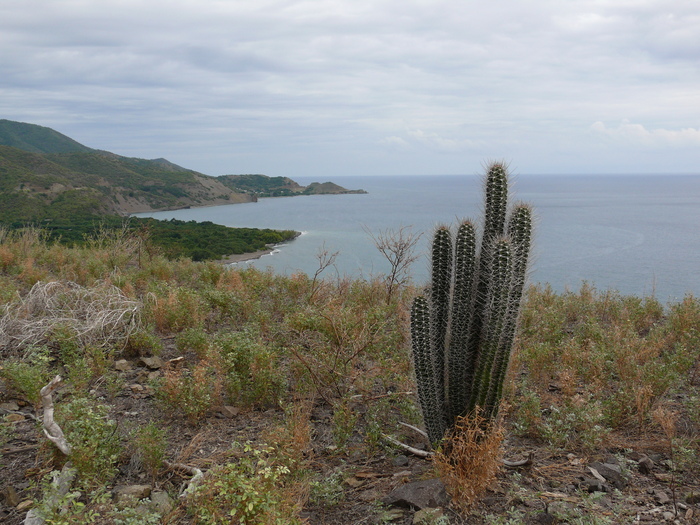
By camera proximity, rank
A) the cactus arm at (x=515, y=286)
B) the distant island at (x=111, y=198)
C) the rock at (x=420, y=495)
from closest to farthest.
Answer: the rock at (x=420, y=495) < the cactus arm at (x=515, y=286) < the distant island at (x=111, y=198)

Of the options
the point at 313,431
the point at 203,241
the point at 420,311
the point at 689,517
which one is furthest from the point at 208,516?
the point at 203,241

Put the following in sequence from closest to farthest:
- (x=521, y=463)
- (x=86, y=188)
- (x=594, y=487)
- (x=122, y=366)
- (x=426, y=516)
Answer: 1. (x=426, y=516)
2. (x=594, y=487)
3. (x=521, y=463)
4. (x=122, y=366)
5. (x=86, y=188)

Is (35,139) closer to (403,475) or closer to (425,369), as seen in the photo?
(425,369)

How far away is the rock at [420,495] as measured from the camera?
3295mm

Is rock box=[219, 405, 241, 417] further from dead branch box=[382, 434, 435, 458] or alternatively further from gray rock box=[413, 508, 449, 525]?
gray rock box=[413, 508, 449, 525]

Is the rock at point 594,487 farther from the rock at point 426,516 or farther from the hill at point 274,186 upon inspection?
the hill at point 274,186

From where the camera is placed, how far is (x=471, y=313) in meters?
4.08

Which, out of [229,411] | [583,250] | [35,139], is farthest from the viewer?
[35,139]

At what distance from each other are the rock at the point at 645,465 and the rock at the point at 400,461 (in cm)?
185

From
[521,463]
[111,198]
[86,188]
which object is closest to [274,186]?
[111,198]

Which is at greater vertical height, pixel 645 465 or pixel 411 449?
pixel 645 465

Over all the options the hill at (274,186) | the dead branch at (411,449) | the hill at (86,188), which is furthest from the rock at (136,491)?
the hill at (274,186)

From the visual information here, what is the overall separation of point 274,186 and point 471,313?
138m

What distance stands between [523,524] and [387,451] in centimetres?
139
